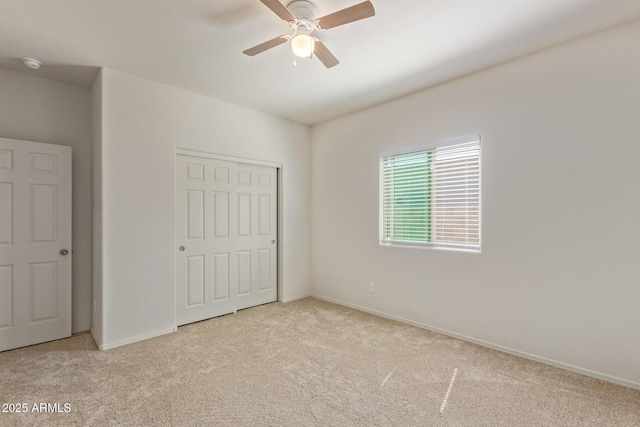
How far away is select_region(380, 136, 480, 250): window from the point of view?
10.2ft

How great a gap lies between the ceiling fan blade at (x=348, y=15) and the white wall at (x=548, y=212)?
1.73 metres

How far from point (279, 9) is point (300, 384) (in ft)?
8.46

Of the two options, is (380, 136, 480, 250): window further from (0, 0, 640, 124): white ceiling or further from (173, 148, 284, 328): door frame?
(173, 148, 284, 328): door frame

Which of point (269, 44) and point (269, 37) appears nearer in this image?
point (269, 44)

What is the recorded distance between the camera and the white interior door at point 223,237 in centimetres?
354

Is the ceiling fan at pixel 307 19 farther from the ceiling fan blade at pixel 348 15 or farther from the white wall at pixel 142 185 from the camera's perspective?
the white wall at pixel 142 185

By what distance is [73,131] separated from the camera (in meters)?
3.31

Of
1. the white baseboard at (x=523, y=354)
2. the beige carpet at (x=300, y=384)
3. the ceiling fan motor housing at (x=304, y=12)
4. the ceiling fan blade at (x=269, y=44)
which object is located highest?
the ceiling fan motor housing at (x=304, y=12)

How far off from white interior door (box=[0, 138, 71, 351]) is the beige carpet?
25cm

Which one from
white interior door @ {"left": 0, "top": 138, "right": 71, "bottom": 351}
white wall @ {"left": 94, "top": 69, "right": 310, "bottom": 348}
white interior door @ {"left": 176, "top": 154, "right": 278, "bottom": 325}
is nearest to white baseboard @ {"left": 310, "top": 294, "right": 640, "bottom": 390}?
white interior door @ {"left": 176, "top": 154, "right": 278, "bottom": 325}

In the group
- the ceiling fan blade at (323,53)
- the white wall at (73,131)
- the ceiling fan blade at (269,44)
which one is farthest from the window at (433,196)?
the white wall at (73,131)

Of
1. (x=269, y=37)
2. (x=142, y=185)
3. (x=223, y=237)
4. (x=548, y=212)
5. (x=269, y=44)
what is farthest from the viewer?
(x=223, y=237)

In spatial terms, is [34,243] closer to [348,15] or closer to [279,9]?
[279,9]

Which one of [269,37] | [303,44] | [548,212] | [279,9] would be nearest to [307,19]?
[303,44]
